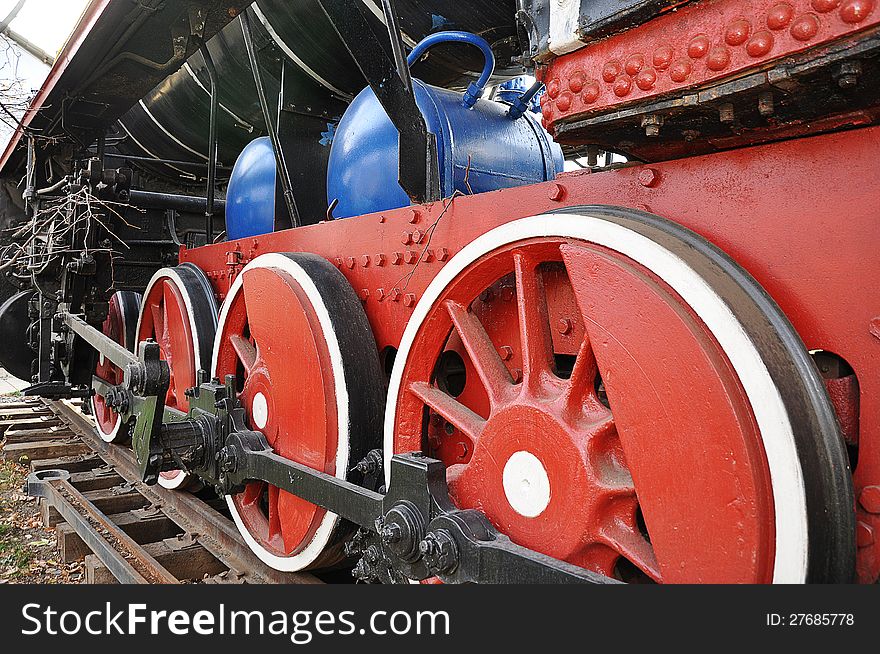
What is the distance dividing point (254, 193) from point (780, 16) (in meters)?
2.64

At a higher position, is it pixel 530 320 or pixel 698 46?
pixel 698 46

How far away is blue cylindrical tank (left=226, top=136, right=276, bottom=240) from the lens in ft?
9.99

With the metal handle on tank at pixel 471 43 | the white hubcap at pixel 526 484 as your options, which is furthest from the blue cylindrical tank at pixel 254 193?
the white hubcap at pixel 526 484

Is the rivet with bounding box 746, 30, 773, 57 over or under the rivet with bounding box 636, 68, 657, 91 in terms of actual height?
under

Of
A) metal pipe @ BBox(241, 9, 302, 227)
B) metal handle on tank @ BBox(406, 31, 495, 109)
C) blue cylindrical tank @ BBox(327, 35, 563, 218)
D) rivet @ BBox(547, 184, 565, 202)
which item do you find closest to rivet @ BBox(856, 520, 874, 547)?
rivet @ BBox(547, 184, 565, 202)

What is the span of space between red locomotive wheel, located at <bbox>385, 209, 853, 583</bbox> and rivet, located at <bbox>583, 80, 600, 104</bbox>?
0.19 meters

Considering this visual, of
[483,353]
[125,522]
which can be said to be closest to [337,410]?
[483,353]

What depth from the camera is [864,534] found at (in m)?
0.92

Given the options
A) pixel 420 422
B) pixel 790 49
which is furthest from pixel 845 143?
pixel 420 422

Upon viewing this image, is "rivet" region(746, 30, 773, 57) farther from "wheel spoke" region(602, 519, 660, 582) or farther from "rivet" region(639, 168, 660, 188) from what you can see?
"wheel spoke" region(602, 519, 660, 582)

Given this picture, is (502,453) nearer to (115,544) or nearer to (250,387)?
(250,387)

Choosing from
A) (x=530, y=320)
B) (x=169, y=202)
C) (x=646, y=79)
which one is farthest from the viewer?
(x=169, y=202)

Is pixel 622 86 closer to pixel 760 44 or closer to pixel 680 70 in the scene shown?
pixel 680 70

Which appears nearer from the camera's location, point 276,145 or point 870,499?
point 870,499
